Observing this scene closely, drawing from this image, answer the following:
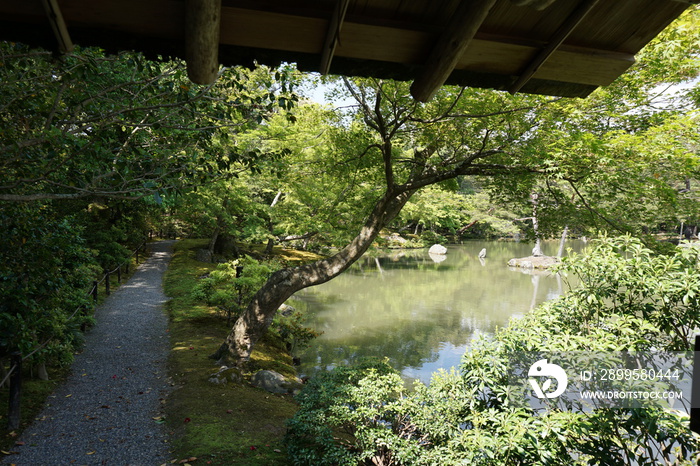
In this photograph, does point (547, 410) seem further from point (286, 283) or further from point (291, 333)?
point (291, 333)

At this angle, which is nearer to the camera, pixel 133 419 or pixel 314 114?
pixel 133 419

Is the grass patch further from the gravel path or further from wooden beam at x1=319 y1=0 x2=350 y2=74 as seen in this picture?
wooden beam at x1=319 y1=0 x2=350 y2=74

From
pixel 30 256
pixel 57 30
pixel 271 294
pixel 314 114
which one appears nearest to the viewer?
pixel 57 30

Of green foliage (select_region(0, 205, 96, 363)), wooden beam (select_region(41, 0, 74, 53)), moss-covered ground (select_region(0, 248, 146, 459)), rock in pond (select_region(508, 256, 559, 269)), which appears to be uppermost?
wooden beam (select_region(41, 0, 74, 53))

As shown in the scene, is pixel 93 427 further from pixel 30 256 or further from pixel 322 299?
pixel 322 299

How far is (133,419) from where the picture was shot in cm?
444

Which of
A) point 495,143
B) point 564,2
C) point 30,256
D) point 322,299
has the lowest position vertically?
point 322,299

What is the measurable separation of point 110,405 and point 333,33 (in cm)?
536

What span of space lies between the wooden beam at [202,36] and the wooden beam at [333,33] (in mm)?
366

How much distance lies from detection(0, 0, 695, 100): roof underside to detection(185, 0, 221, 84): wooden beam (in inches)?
0.9

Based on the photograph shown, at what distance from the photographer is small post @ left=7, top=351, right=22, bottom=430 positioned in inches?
154

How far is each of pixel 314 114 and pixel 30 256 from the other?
487 cm

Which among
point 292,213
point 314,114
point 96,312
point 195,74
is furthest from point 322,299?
point 195,74

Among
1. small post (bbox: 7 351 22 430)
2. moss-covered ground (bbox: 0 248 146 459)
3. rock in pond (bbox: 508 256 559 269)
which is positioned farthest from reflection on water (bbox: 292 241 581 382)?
small post (bbox: 7 351 22 430)
